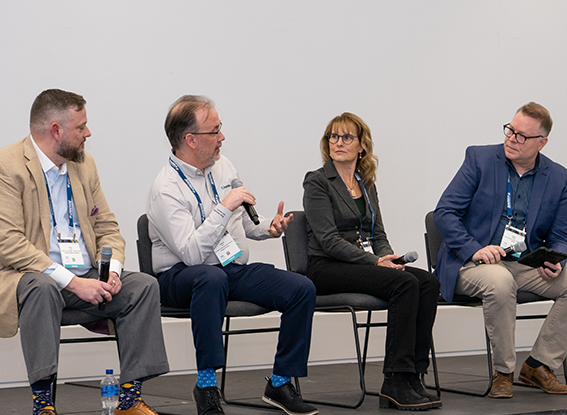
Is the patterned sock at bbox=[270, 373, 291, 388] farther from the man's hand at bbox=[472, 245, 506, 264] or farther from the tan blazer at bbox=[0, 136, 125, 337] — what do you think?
the man's hand at bbox=[472, 245, 506, 264]

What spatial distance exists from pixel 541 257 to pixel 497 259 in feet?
0.64

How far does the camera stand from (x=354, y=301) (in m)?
2.93

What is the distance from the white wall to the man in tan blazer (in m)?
1.03

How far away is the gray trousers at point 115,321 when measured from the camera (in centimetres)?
231

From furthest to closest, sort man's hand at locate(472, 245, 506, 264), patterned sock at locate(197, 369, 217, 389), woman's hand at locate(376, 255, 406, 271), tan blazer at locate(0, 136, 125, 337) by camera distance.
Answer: man's hand at locate(472, 245, 506, 264) < woman's hand at locate(376, 255, 406, 271) < patterned sock at locate(197, 369, 217, 389) < tan blazer at locate(0, 136, 125, 337)

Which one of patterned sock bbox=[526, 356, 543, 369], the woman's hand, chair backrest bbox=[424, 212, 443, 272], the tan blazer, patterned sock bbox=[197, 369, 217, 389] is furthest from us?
chair backrest bbox=[424, 212, 443, 272]

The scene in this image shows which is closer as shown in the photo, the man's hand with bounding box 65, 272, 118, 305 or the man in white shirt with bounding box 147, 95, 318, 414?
the man's hand with bounding box 65, 272, 118, 305

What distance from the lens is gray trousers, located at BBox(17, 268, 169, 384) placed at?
2307mm

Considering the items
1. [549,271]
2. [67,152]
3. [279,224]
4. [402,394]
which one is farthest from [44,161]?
[549,271]

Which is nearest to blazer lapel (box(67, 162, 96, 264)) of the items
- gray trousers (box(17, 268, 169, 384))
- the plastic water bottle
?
gray trousers (box(17, 268, 169, 384))

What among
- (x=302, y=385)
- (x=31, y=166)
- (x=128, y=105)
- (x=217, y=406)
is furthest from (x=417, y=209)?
(x=31, y=166)

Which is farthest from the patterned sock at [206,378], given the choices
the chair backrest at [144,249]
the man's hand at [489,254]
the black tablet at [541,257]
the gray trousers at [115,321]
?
the black tablet at [541,257]

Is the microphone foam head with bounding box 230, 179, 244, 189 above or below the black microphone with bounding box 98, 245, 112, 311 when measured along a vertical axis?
above

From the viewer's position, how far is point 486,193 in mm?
3377
